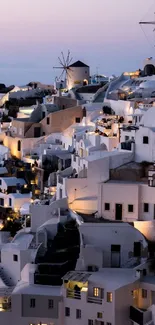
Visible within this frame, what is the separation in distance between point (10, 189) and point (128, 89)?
34.6 ft

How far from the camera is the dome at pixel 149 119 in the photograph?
2597 cm

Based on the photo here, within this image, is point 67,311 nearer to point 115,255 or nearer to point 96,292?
point 96,292

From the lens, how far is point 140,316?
19438 mm

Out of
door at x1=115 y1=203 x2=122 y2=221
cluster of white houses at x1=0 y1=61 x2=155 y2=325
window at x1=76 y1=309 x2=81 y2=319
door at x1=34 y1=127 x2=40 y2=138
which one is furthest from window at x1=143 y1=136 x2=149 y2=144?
door at x1=34 y1=127 x2=40 y2=138

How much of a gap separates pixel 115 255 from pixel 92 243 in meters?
0.69

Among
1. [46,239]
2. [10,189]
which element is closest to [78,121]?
[10,189]

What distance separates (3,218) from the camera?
1155 inches

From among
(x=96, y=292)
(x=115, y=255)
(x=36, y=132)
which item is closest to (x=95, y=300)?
(x=96, y=292)

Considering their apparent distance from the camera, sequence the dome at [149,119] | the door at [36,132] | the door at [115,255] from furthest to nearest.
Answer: the door at [36,132] < the dome at [149,119] < the door at [115,255]

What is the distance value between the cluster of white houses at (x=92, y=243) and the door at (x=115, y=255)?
3cm

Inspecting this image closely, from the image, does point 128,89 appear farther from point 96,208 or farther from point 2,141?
point 96,208

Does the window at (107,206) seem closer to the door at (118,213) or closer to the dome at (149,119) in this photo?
the door at (118,213)

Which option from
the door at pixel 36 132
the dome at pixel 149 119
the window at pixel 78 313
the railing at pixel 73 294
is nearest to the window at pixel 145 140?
the dome at pixel 149 119

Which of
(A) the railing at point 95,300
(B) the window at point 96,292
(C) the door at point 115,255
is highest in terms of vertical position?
(C) the door at point 115,255
